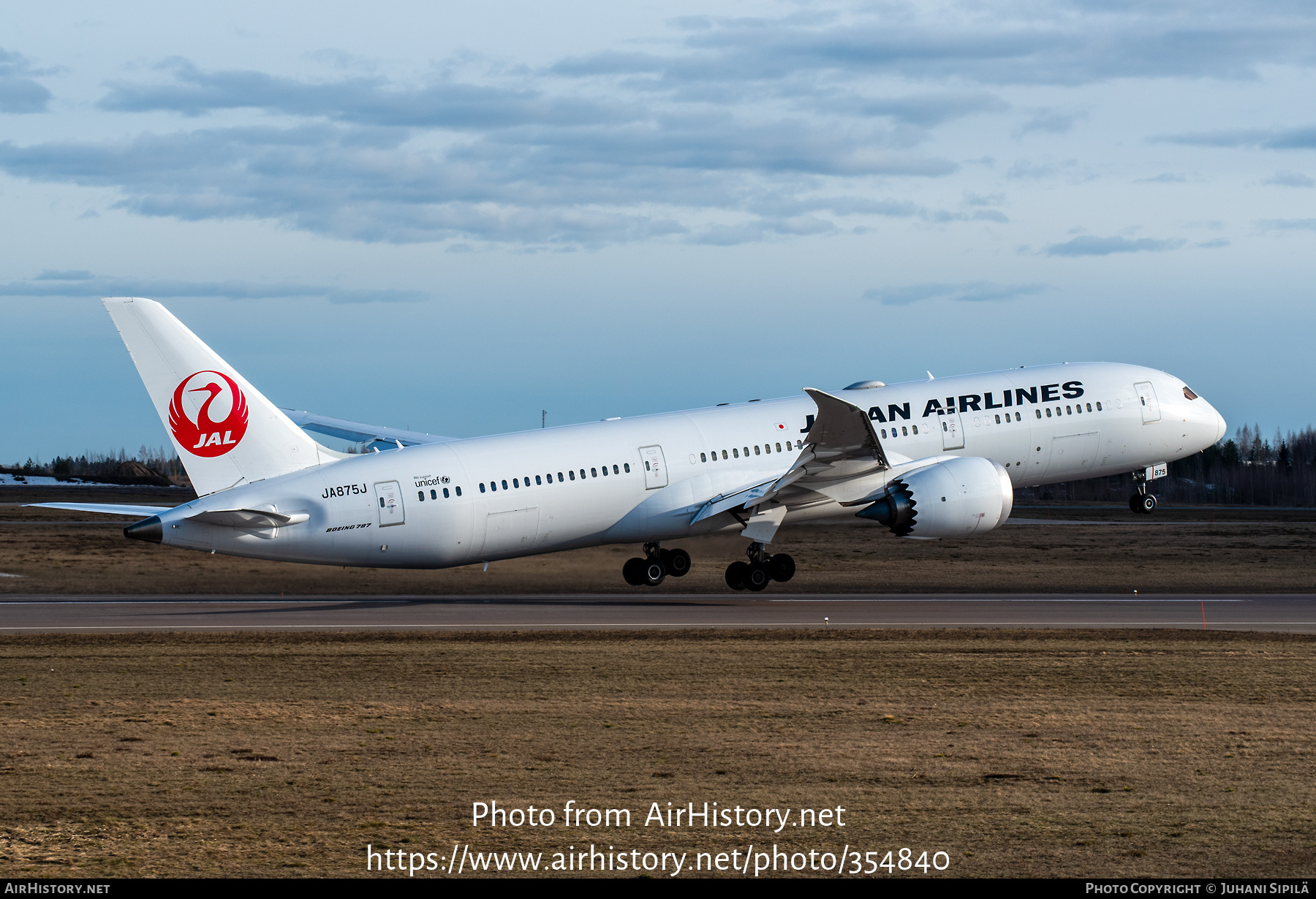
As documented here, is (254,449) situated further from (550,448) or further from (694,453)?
(694,453)

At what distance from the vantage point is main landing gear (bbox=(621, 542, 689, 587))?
4078 centimetres

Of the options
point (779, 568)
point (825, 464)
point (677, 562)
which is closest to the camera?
point (825, 464)

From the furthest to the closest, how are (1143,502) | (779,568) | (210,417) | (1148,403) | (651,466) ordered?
1. (1143,502)
2. (1148,403)
3. (779,568)
4. (651,466)
5. (210,417)

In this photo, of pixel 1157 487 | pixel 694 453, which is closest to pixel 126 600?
pixel 694 453

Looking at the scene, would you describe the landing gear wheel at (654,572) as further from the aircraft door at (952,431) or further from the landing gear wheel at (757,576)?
the aircraft door at (952,431)

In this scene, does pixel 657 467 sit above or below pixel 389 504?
above

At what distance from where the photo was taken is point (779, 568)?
40750mm

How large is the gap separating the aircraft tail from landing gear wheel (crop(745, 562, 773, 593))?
44.2 feet

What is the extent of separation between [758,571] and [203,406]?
1642cm

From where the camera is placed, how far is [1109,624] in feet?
108

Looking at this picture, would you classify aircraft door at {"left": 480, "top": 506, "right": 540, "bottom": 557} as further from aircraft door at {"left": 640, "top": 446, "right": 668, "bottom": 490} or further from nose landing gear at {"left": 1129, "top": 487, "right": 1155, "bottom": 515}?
nose landing gear at {"left": 1129, "top": 487, "right": 1155, "bottom": 515}

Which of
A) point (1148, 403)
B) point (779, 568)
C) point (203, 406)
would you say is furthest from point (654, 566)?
point (1148, 403)

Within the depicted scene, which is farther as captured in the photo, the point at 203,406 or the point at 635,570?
the point at 635,570

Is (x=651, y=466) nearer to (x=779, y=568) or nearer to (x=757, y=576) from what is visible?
(x=757, y=576)
